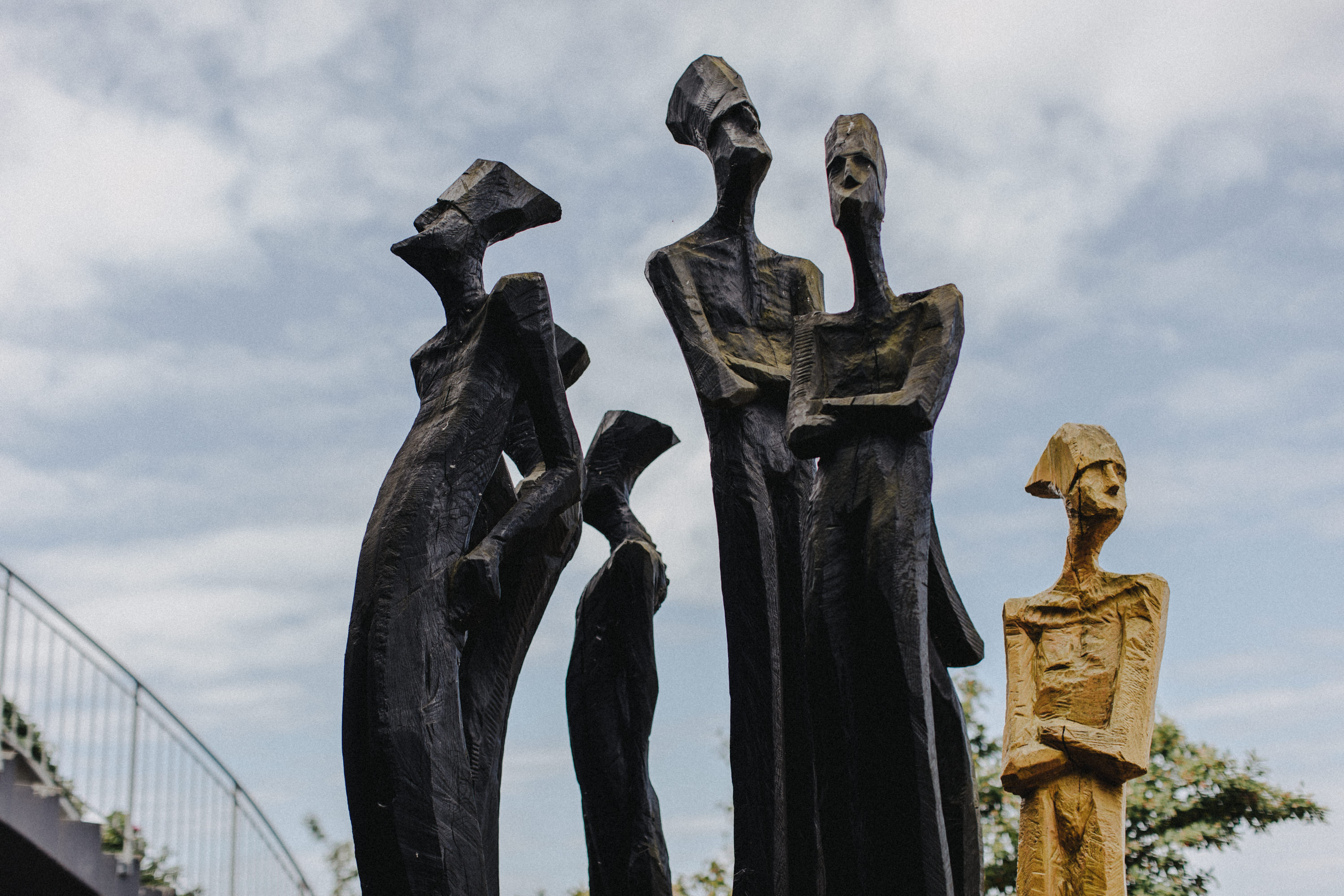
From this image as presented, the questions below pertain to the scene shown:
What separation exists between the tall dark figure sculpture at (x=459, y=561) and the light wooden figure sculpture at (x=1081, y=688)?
2141 millimetres

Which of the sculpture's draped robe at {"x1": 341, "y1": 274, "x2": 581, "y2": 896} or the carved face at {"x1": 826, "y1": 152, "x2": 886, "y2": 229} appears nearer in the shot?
the sculpture's draped robe at {"x1": 341, "y1": 274, "x2": 581, "y2": 896}

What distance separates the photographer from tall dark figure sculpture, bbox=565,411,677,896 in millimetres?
6219

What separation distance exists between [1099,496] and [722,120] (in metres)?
2.32

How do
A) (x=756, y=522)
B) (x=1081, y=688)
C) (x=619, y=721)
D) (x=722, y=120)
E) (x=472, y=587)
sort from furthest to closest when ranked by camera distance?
1. (x=1081, y=688)
2. (x=722, y=120)
3. (x=619, y=721)
4. (x=756, y=522)
5. (x=472, y=587)

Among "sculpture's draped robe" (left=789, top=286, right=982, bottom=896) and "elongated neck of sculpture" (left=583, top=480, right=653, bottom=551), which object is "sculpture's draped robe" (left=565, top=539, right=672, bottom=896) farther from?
"sculpture's draped robe" (left=789, top=286, right=982, bottom=896)

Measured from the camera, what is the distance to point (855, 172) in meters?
5.74

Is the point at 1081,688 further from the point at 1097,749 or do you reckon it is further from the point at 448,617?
the point at 448,617

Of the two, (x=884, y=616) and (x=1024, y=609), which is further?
(x=1024, y=609)

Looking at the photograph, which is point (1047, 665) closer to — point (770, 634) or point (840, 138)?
point (770, 634)

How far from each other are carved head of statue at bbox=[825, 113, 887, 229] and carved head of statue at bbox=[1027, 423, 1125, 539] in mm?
1688

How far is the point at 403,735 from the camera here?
539 centimetres

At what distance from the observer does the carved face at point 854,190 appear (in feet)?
18.6

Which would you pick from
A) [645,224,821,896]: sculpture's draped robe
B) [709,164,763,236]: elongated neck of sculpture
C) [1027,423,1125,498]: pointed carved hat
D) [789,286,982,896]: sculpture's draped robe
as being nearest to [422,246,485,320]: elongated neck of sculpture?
[645,224,821,896]: sculpture's draped robe

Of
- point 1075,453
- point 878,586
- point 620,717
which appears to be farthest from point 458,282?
point 1075,453
